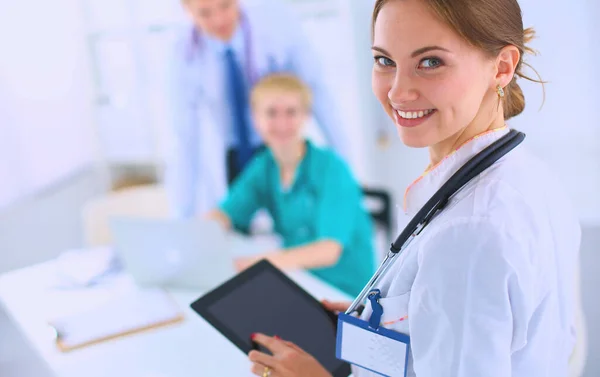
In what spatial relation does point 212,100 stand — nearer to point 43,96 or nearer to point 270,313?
point 43,96

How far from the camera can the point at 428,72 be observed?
0.73m

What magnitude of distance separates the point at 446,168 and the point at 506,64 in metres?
0.17

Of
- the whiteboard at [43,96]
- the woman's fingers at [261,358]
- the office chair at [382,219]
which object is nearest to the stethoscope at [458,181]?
the woman's fingers at [261,358]

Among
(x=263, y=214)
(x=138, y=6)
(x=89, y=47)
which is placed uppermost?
(x=138, y=6)

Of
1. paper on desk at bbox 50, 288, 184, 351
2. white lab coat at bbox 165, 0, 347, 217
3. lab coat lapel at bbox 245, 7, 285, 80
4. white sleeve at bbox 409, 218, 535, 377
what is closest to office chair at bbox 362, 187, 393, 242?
white lab coat at bbox 165, 0, 347, 217

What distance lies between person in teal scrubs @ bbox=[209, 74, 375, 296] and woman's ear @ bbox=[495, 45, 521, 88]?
106cm

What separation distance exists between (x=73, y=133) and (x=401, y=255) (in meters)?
2.76

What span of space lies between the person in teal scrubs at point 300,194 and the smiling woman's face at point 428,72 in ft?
3.37

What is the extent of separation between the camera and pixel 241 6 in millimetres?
2299

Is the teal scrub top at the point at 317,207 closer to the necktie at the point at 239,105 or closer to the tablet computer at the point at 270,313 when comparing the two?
the necktie at the point at 239,105

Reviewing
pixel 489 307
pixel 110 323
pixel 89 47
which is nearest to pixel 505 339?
pixel 489 307

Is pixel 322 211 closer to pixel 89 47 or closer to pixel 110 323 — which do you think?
pixel 110 323

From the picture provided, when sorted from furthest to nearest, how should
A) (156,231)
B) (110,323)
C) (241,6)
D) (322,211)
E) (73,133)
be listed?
(73,133), (241,6), (322,211), (156,231), (110,323)

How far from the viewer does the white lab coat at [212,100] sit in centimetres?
234
